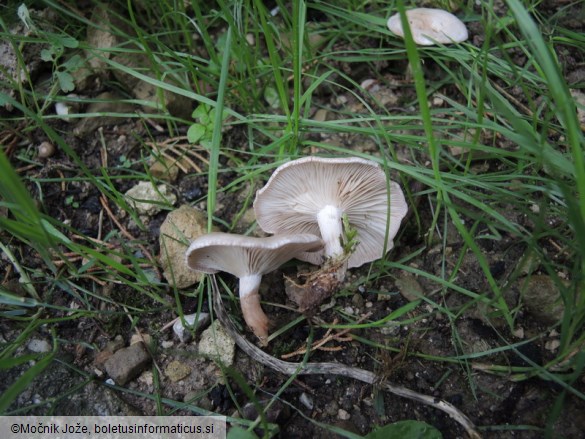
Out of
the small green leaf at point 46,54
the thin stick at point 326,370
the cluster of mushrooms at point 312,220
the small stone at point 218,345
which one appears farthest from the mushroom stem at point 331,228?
the small green leaf at point 46,54

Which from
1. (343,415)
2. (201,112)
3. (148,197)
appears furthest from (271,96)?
(343,415)

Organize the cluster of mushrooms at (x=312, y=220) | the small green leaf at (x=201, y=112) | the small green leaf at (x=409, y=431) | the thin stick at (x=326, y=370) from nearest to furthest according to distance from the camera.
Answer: the small green leaf at (x=409, y=431) → the thin stick at (x=326, y=370) → the cluster of mushrooms at (x=312, y=220) → the small green leaf at (x=201, y=112)

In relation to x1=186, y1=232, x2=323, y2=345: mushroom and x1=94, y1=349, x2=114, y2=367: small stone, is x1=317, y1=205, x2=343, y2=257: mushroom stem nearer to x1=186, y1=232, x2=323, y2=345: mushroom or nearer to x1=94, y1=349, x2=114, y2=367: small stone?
x1=186, y1=232, x2=323, y2=345: mushroom

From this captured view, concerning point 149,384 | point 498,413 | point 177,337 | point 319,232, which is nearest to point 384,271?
point 319,232

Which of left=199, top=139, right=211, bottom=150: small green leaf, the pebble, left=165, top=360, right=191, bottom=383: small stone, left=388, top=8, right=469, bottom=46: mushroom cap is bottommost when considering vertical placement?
the pebble

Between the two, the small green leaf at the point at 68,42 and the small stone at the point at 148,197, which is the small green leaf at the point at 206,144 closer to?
the small stone at the point at 148,197

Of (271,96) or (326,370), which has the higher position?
(271,96)

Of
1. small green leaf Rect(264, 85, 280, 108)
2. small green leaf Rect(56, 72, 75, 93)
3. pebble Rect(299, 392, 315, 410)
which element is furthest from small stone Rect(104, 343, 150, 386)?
small green leaf Rect(264, 85, 280, 108)

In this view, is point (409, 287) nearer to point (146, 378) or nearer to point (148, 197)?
point (146, 378)
